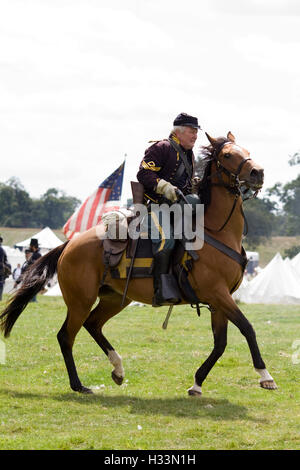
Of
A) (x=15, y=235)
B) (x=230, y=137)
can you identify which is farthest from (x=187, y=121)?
(x=15, y=235)

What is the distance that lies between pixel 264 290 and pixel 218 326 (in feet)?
79.7

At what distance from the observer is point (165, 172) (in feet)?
33.2

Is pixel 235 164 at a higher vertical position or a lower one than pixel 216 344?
higher

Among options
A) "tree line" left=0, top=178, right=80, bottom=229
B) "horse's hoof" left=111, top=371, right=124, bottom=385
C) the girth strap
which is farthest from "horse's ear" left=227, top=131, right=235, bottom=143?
"tree line" left=0, top=178, right=80, bottom=229

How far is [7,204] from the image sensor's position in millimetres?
155750

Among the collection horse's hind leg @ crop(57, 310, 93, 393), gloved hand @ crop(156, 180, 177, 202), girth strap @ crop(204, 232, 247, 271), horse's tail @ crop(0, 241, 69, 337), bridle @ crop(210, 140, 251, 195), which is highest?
bridle @ crop(210, 140, 251, 195)

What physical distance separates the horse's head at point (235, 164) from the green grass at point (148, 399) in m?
2.86

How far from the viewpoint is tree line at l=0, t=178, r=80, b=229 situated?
503ft

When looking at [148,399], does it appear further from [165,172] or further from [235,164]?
[235,164]

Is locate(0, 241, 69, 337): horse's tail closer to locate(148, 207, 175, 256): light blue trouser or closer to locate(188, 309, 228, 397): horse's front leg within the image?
locate(148, 207, 175, 256): light blue trouser

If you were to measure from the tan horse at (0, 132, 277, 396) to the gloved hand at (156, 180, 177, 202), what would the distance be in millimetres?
544

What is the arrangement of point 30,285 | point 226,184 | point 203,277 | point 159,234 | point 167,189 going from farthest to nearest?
point 30,285 → point 159,234 → point 226,184 → point 167,189 → point 203,277

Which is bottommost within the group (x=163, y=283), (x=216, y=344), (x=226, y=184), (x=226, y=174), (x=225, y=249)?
(x=216, y=344)

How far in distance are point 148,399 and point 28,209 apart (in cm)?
15278
